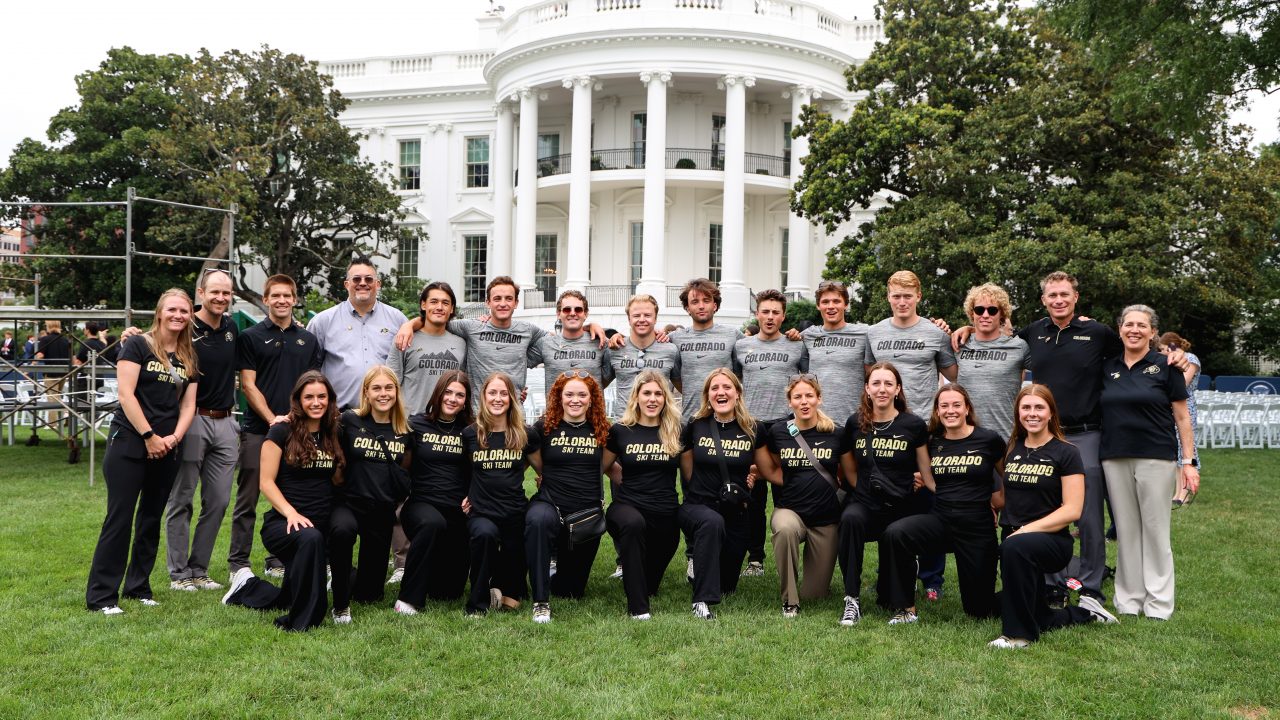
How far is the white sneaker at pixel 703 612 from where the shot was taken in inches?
242

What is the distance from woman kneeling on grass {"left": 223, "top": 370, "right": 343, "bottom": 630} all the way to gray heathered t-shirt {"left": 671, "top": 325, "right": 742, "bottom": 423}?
8.35 ft

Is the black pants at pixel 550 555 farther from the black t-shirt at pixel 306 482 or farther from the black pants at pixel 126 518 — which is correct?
the black pants at pixel 126 518

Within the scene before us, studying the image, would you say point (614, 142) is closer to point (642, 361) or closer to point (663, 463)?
point (642, 361)

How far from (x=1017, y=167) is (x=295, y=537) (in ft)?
59.5

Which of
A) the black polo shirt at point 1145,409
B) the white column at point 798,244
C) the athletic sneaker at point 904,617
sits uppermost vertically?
the white column at point 798,244

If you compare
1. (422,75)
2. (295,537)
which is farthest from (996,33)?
(422,75)

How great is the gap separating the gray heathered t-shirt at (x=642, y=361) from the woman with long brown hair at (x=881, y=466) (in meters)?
1.46

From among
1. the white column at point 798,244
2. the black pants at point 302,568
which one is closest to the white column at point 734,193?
the white column at point 798,244

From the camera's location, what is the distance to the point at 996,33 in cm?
2059

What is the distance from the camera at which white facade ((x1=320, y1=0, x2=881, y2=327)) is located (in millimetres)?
28328

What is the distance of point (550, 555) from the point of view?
634cm

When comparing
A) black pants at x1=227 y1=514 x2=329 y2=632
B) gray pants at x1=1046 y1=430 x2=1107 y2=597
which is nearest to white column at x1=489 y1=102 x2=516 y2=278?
black pants at x1=227 y1=514 x2=329 y2=632

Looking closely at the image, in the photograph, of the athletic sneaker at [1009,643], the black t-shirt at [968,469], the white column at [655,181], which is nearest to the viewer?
the athletic sneaker at [1009,643]

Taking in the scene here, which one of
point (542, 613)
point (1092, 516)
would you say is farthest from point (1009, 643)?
point (542, 613)
